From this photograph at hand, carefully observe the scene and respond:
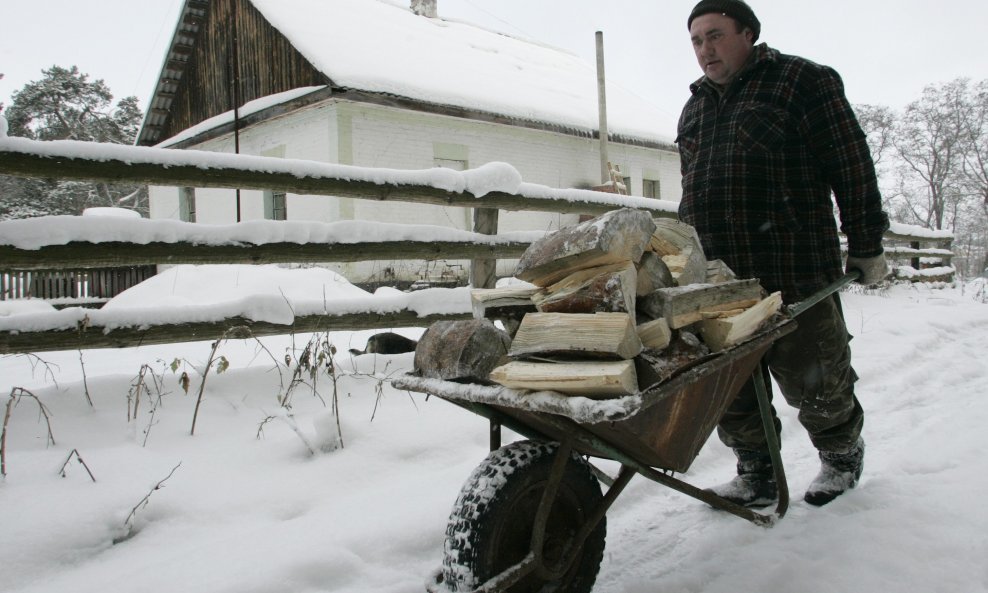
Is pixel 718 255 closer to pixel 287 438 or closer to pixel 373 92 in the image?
pixel 287 438

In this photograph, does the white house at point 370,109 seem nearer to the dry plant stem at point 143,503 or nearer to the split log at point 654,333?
the dry plant stem at point 143,503

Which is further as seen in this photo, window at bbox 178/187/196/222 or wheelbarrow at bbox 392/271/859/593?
window at bbox 178/187/196/222

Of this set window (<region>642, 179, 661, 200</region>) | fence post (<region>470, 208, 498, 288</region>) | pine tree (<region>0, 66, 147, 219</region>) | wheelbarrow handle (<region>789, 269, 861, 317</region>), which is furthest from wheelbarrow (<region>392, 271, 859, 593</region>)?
pine tree (<region>0, 66, 147, 219</region>)

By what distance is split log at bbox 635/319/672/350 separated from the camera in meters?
1.47

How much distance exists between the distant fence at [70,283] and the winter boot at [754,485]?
34.4 ft

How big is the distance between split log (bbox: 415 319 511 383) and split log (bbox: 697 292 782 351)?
530mm

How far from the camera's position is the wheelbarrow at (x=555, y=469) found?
4.60ft

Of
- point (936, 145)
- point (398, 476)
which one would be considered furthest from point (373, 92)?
point (936, 145)

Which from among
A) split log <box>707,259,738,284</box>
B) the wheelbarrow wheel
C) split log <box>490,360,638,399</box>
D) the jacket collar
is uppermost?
the jacket collar

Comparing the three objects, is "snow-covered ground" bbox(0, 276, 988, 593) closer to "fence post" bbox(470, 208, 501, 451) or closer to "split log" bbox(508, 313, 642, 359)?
"split log" bbox(508, 313, 642, 359)

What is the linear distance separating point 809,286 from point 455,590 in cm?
169

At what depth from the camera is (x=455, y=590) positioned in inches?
56.9

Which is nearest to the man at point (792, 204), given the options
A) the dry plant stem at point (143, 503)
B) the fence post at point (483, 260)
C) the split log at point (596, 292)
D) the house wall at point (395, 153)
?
the split log at point (596, 292)

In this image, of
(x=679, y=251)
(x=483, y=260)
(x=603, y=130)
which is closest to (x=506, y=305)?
(x=679, y=251)
